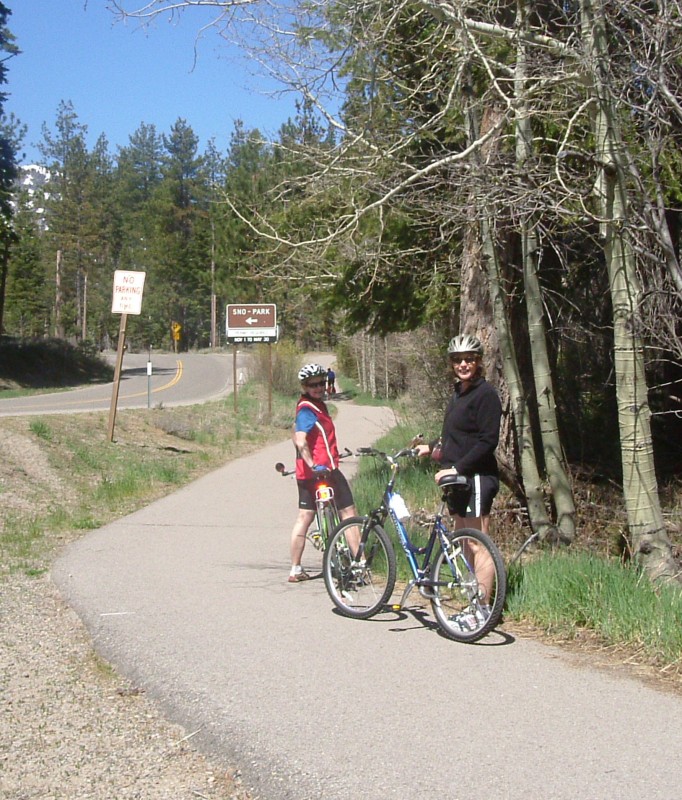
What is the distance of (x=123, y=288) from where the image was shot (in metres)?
18.0

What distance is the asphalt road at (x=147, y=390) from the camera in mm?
27013

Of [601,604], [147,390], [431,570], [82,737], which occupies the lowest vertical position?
[82,737]

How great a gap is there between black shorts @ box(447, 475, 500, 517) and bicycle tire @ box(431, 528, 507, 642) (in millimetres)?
212

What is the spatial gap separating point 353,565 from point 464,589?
1.08 meters

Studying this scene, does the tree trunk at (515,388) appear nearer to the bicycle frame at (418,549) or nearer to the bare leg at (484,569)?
the bicycle frame at (418,549)

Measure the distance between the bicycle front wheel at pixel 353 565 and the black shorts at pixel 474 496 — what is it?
0.60 m

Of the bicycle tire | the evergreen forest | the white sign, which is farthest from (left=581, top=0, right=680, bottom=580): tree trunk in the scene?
the white sign

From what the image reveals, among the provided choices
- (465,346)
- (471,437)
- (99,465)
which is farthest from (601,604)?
(99,465)

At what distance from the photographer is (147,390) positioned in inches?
1507

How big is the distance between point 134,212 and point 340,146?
3702 inches

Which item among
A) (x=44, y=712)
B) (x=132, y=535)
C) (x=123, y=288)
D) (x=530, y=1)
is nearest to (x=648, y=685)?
(x=44, y=712)

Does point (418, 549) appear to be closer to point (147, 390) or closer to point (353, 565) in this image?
point (353, 565)

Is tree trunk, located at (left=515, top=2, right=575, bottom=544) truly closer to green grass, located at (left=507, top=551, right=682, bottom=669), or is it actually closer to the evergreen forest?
the evergreen forest

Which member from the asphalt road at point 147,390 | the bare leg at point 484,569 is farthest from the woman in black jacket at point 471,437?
the asphalt road at point 147,390
